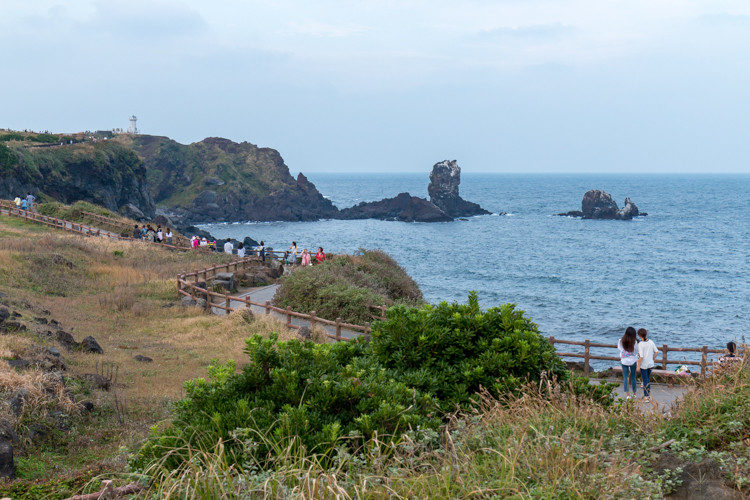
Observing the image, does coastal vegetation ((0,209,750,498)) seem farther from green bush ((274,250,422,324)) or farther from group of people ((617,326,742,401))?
A: green bush ((274,250,422,324))

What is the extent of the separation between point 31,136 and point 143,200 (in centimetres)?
1519

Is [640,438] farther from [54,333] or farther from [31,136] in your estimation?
[31,136]

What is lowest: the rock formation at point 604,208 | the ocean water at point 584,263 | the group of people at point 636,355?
the ocean water at point 584,263

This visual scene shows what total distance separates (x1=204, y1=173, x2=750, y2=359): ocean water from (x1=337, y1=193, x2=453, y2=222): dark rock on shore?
→ 4402 mm

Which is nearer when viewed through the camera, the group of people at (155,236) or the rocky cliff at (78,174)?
the group of people at (155,236)

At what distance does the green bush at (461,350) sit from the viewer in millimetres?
7523

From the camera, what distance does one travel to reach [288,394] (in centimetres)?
605

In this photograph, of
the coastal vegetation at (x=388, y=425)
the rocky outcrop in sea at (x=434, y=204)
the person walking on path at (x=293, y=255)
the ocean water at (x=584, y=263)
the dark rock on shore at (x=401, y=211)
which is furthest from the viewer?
the rocky outcrop in sea at (x=434, y=204)

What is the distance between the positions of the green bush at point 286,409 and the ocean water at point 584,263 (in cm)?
2080

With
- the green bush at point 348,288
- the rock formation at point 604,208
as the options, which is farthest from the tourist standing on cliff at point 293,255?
the rock formation at point 604,208

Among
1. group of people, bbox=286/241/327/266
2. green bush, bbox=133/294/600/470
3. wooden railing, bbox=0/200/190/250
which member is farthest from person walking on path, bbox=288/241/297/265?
green bush, bbox=133/294/600/470

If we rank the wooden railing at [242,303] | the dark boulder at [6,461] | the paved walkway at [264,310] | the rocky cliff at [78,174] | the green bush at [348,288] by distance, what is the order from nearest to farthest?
the dark boulder at [6,461] < the wooden railing at [242,303] < the paved walkway at [264,310] < the green bush at [348,288] < the rocky cliff at [78,174]

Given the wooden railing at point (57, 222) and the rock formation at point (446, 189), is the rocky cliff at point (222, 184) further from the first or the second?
the wooden railing at point (57, 222)

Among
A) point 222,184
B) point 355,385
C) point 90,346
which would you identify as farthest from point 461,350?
point 222,184
